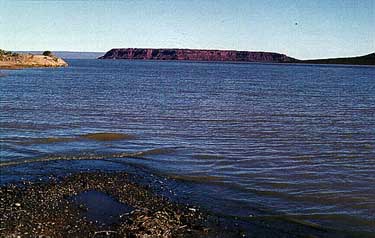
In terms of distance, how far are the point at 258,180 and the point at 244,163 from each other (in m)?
2.52

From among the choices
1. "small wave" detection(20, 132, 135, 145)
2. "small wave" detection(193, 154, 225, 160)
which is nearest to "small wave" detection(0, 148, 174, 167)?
"small wave" detection(193, 154, 225, 160)

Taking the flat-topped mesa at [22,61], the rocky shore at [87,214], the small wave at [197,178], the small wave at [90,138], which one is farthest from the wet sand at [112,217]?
the flat-topped mesa at [22,61]

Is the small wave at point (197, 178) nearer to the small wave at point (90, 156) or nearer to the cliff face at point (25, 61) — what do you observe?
the small wave at point (90, 156)

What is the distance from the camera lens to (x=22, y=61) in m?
121

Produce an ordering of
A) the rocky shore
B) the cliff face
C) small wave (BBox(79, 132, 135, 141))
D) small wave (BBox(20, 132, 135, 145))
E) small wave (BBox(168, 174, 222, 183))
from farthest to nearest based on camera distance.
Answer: the cliff face, small wave (BBox(79, 132, 135, 141)), small wave (BBox(20, 132, 135, 145)), small wave (BBox(168, 174, 222, 183)), the rocky shore

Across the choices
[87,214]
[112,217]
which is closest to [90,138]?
[87,214]

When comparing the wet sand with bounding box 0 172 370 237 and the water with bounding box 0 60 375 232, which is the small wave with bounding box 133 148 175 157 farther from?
the wet sand with bounding box 0 172 370 237

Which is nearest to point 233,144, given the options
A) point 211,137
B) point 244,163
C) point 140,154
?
point 211,137

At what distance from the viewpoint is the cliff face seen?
111 m

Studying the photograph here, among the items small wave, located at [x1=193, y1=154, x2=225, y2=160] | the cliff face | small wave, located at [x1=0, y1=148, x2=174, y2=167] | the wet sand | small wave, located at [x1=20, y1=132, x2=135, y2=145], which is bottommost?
the wet sand

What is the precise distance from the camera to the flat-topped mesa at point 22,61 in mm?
111481

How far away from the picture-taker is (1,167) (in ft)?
53.1

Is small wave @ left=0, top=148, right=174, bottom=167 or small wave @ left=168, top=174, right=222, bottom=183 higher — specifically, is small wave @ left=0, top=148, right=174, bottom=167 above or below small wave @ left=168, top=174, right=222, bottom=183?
above

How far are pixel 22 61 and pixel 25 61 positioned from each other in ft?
5.83
